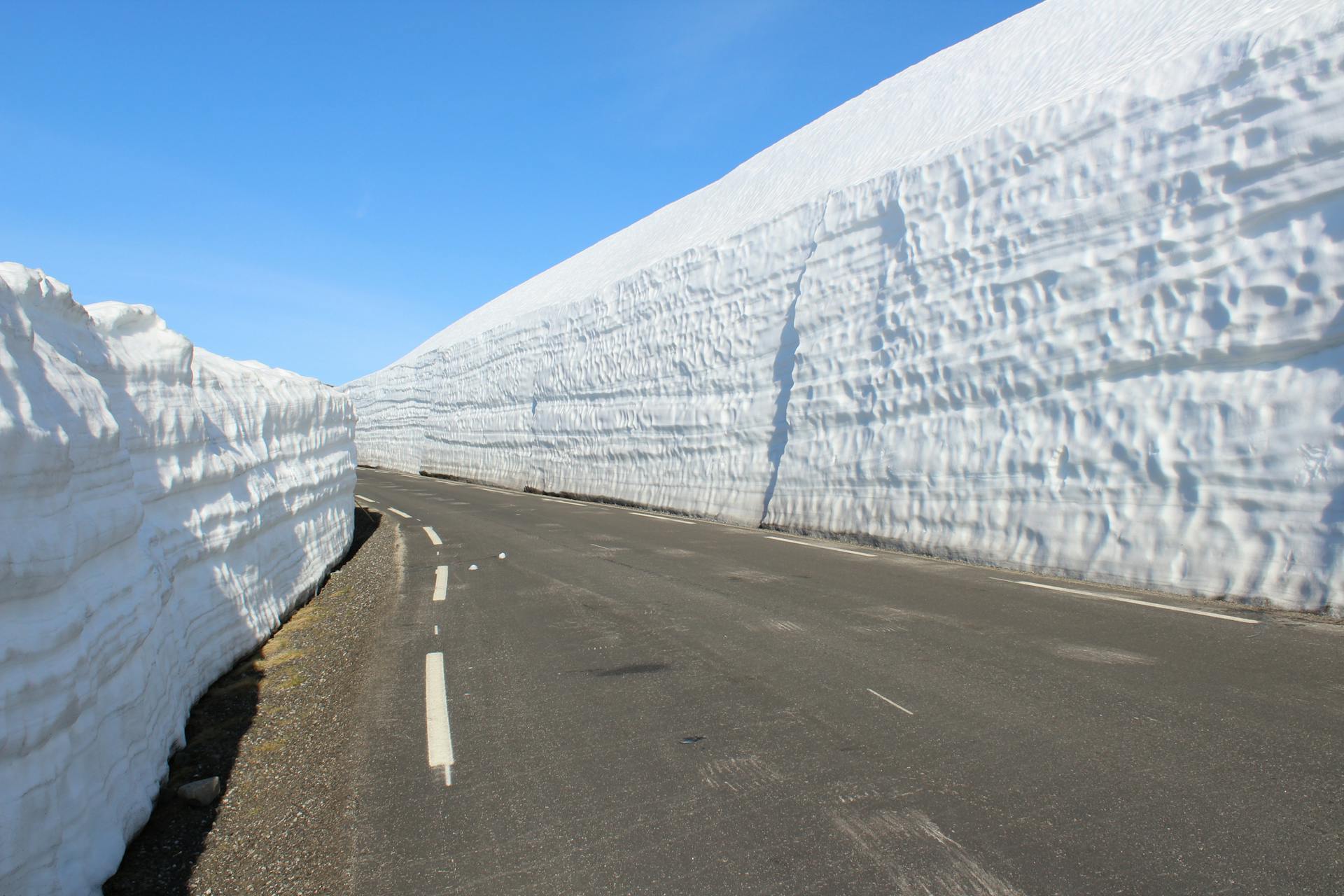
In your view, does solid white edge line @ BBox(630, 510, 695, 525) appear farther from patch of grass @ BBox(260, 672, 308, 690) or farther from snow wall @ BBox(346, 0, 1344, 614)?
patch of grass @ BBox(260, 672, 308, 690)

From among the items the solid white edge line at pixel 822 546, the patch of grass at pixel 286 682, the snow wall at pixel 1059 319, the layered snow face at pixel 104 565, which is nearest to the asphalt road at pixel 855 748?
the patch of grass at pixel 286 682

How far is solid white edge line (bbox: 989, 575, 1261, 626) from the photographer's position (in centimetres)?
630

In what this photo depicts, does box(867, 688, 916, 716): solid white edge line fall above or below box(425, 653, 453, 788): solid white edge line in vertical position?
Answer: above

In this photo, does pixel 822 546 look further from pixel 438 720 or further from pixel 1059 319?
pixel 438 720

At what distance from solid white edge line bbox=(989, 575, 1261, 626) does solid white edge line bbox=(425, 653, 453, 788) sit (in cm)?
554

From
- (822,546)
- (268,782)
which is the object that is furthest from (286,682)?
(822,546)

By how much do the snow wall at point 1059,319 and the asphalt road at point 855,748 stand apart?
1.57m

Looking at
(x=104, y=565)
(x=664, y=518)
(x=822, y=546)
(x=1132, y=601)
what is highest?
(x=104, y=565)

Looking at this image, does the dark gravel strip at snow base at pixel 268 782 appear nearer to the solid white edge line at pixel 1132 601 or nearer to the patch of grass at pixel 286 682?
the patch of grass at pixel 286 682

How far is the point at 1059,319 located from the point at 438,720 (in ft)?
27.9

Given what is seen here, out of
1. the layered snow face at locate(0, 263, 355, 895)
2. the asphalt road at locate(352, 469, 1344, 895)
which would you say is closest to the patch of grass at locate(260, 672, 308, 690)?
the layered snow face at locate(0, 263, 355, 895)

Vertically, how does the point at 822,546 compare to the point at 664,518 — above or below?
above

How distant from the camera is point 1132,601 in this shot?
703 centimetres

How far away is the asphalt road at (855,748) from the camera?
2.84 meters
